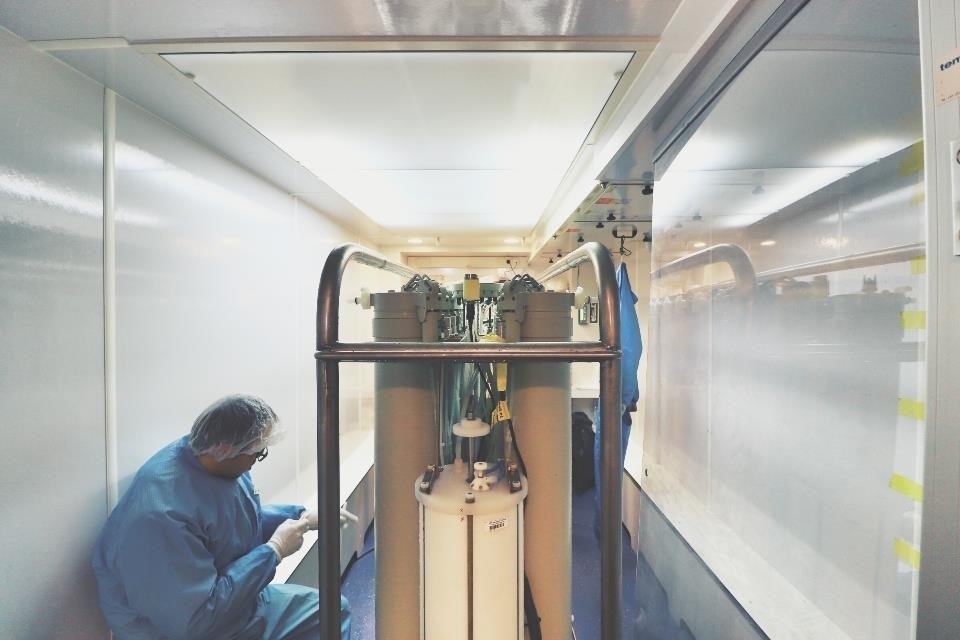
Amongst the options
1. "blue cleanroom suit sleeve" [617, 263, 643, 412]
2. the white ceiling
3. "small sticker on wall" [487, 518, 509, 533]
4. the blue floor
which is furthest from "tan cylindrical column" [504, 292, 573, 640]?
"blue cleanroom suit sleeve" [617, 263, 643, 412]

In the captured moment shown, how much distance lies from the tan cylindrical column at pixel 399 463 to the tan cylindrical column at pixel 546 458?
278 mm

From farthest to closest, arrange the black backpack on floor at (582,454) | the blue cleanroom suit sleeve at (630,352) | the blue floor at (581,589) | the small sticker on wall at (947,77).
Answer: the black backpack on floor at (582,454), the blue cleanroom suit sleeve at (630,352), the blue floor at (581,589), the small sticker on wall at (947,77)

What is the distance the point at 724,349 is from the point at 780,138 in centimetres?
71

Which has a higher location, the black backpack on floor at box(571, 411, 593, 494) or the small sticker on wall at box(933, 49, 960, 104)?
the small sticker on wall at box(933, 49, 960, 104)

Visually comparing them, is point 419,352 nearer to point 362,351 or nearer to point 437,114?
point 362,351

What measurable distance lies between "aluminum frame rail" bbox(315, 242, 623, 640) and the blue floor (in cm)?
135

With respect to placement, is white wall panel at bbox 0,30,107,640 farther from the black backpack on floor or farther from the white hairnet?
the black backpack on floor

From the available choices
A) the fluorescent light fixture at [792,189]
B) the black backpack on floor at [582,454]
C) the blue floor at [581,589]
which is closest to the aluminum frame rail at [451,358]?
the fluorescent light fixture at [792,189]

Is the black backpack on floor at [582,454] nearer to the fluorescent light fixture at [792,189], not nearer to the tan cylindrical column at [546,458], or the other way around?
the tan cylindrical column at [546,458]

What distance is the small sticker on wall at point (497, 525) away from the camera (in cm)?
79

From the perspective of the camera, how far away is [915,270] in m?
0.68

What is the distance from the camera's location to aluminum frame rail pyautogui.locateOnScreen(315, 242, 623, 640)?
2.36 feet

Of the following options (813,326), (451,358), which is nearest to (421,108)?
(451,358)

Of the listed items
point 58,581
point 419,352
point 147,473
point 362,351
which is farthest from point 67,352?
point 419,352
